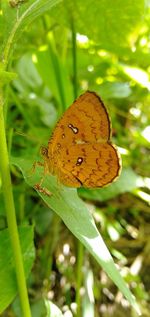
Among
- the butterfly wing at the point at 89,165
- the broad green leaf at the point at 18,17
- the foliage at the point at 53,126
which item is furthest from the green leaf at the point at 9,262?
the broad green leaf at the point at 18,17

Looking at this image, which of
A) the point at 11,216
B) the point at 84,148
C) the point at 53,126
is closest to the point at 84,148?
the point at 84,148

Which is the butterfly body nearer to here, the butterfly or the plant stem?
the butterfly

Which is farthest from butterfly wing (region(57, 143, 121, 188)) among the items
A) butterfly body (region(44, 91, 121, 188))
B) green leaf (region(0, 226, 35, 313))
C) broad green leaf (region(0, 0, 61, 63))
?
broad green leaf (region(0, 0, 61, 63))

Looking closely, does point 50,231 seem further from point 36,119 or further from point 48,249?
point 36,119

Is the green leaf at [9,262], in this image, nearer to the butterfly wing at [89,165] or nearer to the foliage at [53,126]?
the foliage at [53,126]

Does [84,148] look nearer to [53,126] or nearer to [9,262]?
[9,262]

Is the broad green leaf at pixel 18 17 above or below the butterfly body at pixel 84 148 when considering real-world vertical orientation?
above
